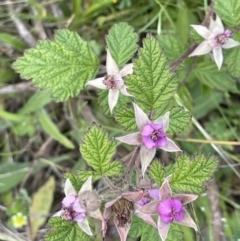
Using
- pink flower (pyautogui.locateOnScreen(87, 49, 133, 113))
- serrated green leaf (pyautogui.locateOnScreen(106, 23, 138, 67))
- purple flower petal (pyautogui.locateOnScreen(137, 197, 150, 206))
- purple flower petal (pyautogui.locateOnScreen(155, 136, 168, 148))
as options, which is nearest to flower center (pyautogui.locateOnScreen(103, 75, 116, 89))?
pink flower (pyautogui.locateOnScreen(87, 49, 133, 113))

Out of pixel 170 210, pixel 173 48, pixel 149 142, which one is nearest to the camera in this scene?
pixel 170 210

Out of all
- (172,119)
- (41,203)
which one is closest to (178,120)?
(172,119)

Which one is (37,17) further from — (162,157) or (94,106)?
(162,157)

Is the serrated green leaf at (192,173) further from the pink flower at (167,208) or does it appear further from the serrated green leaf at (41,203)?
the serrated green leaf at (41,203)

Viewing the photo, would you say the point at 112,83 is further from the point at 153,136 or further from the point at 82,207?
the point at 82,207

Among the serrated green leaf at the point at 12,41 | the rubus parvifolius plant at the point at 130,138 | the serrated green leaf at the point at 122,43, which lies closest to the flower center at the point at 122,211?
the rubus parvifolius plant at the point at 130,138
